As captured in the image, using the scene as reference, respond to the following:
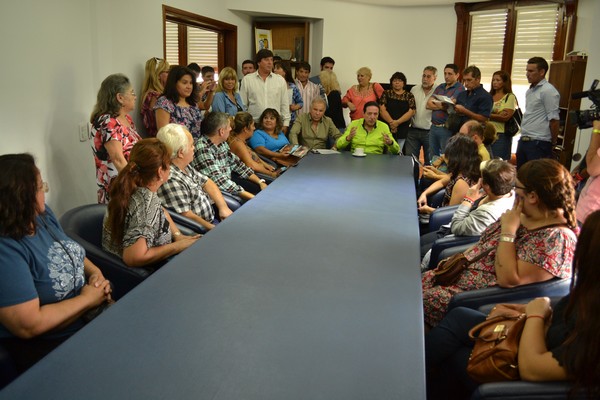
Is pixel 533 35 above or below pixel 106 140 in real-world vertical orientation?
above

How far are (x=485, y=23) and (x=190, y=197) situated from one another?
6341 millimetres

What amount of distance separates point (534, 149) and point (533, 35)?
285 centimetres

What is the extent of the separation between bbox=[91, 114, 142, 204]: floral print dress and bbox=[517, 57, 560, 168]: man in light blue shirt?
12.0ft

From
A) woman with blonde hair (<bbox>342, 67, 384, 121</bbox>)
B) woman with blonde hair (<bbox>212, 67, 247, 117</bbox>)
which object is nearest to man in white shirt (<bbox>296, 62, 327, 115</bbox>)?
woman with blonde hair (<bbox>342, 67, 384, 121</bbox>)

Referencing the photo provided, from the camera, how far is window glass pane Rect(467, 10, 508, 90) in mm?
7395

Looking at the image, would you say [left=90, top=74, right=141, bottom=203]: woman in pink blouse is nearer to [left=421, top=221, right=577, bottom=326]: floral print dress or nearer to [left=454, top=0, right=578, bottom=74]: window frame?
[left=421, top=221, right=577, bottom=326]: floral print dress

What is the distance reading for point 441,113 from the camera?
18.3 feet

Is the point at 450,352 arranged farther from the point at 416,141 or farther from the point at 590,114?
the point at 416,141

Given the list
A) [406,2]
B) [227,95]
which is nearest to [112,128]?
[227,95]

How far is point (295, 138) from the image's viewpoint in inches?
199

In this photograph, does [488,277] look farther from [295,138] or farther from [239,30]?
[239,30]

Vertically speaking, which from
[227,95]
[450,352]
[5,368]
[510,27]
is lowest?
[450,352]

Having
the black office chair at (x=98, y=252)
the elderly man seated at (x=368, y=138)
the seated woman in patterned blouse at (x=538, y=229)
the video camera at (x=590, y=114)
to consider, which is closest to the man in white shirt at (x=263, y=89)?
the elderly man seated at (x=368, y=138)

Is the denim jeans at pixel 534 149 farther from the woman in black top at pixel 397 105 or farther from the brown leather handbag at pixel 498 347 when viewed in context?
the brown leather handbag at pixel 498 347
